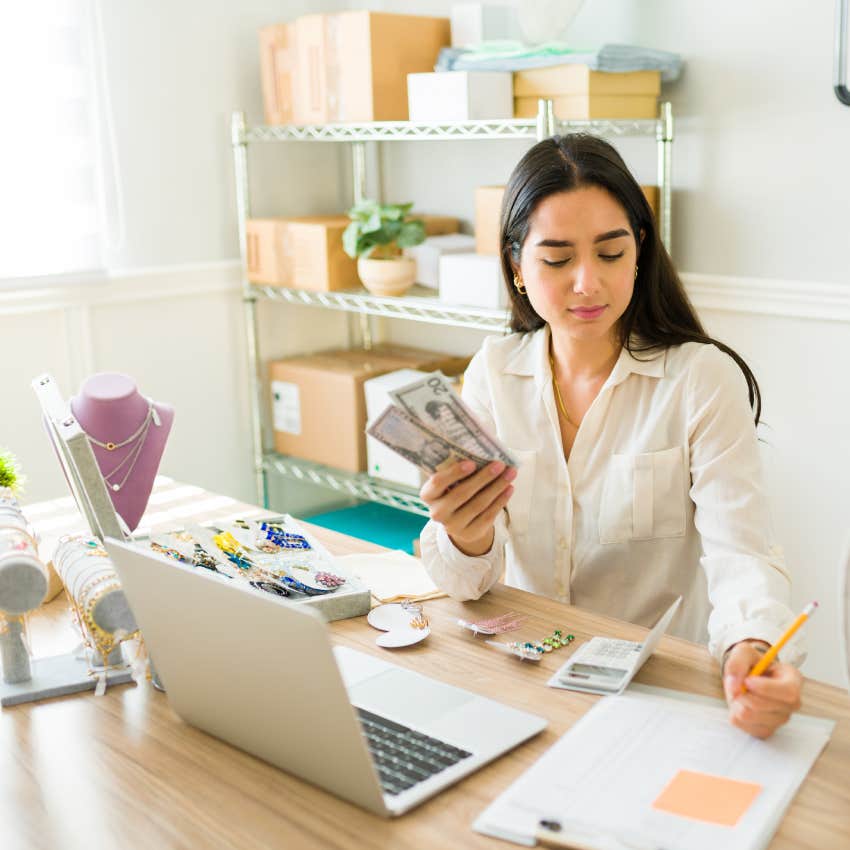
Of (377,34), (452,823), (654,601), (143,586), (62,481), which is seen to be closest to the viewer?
(452,823)

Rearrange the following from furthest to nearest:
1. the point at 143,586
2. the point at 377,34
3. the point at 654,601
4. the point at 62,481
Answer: the point at 62,481, the point at 377,34, the point at 654,601, the point at 143,586

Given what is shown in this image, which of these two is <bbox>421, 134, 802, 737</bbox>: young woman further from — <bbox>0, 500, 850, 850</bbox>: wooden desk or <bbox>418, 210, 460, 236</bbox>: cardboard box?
<bbox>418, 210, 460, 236</bbox>: cardboard box

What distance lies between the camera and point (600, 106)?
96.6 inches

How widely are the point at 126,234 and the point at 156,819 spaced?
2.32 metres

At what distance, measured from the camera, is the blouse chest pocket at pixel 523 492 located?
5.47 ft

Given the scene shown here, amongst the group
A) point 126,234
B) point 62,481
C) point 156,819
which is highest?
point 126,234

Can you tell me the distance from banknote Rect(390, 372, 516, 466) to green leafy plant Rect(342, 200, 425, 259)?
1.65 metres

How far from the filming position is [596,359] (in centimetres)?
168

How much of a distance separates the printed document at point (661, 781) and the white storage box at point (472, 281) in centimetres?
162

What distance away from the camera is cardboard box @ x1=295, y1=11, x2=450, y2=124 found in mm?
2787

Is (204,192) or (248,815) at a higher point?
(204,192)

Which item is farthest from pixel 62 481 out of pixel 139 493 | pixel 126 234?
pixel 139 493

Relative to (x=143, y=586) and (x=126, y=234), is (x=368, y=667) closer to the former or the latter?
(x=143, y=586)

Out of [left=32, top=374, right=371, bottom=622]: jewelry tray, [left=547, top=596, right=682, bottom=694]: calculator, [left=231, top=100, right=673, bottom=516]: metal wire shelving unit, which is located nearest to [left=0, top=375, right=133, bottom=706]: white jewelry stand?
[left=32, top=374, right=371, bottom=622]: jewelry tray
